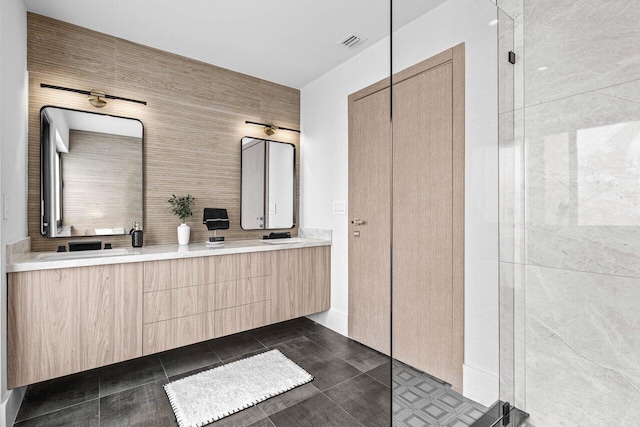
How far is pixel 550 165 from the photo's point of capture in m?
1.48

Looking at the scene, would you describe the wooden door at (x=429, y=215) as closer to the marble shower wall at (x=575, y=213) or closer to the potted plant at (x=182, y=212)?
the marble shower wall at (x=575, y=213)

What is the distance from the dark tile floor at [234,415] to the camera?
67.3 inches

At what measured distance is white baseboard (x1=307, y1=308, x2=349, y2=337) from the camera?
9.49 ft

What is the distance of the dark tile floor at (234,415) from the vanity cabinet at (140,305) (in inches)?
7.9

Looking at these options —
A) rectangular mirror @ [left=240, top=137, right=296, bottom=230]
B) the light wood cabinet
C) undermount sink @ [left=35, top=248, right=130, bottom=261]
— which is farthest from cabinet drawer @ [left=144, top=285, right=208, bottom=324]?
rectangular mirror @ [left=240, top=137, right=296, bottom=230]

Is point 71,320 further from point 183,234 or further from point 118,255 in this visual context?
point 183,234

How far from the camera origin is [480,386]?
1.44 meters

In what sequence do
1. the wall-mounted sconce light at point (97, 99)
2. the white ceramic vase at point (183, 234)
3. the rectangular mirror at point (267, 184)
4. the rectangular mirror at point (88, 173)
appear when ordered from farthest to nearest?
the rectangular mirror at point (267, 184) → the white ceramic vase at point (183, 234) → the wall-mounted sconce light at point (97, 99) → the rectangular mirror at point (88, 173)

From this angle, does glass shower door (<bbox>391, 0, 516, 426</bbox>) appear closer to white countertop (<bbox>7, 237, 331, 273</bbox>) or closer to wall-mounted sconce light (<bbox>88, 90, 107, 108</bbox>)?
white countertop (<bbox>7, 237, 331, 273</bbox>)

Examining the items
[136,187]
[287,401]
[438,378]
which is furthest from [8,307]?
[438,378]

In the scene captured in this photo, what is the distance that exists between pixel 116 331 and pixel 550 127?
9.06ft

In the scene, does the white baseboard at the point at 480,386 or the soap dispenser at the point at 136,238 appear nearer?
the white baseboard at the point at 480,386

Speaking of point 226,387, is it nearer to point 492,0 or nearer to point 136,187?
point 136,187

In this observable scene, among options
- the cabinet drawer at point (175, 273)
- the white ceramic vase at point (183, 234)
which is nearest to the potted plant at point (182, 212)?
the white ceramic vase at point (183, 234)
